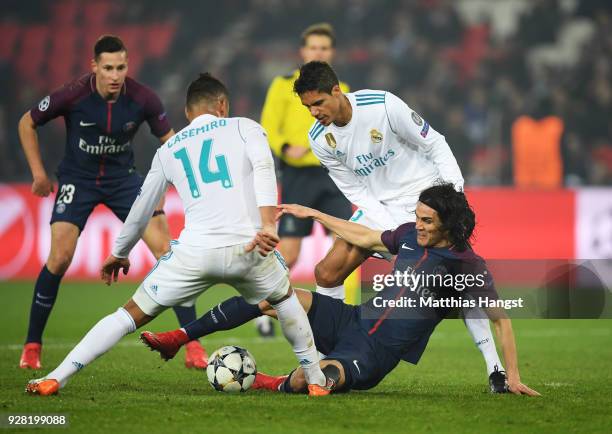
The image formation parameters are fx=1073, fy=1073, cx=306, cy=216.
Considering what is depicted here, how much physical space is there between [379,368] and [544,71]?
43.8ft

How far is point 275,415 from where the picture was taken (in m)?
5.12

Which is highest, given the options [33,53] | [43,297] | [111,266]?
[33,53]

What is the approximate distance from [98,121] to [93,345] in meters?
2.35

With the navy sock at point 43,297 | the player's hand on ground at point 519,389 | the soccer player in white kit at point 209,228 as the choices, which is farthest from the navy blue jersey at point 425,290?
the navy sock at point 43,297

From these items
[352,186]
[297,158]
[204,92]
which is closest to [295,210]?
[204,92]

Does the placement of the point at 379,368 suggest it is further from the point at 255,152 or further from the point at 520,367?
the point at 520,367

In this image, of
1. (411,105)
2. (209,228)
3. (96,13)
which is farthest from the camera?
(96,13)

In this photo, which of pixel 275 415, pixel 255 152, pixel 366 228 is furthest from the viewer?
pixel 366 228

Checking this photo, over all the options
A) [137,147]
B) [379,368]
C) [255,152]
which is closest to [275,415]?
[379,368]

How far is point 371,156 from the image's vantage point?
266 inches

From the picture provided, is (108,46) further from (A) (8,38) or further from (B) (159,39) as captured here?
(A) (8,38)

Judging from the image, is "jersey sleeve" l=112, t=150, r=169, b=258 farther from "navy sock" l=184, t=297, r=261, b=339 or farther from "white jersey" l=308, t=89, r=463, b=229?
"white jersey" l=308, t=89, r=463, b=229

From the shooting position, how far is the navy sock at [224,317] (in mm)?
6207

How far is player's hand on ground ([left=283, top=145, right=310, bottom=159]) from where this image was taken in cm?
891
